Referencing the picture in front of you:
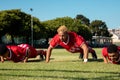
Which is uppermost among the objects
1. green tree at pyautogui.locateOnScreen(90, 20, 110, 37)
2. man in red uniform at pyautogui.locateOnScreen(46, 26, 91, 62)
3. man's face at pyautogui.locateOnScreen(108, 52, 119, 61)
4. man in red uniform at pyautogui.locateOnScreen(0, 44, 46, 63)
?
man in red uniform at pyautogui.locateOnScreen(46, 26, 91, 62)

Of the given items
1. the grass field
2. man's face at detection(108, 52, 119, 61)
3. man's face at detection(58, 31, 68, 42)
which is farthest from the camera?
man's face at detection(58, 31, 68, 42)

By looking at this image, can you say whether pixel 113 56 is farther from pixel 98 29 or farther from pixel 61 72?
pixel 98 29

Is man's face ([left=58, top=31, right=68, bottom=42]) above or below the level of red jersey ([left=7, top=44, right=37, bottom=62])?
above

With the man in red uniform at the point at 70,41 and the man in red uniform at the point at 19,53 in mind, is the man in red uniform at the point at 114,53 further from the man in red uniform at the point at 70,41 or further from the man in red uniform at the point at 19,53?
the man in red uniform at the point at 19,53

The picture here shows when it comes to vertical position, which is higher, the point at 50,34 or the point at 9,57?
the point at 9,57

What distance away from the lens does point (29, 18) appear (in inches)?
3829

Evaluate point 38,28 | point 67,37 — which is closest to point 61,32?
point 67,37

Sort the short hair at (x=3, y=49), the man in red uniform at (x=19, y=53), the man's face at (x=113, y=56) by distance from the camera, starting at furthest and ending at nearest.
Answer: the man in red uniform at (x=19, y=53), the short hair at (x=3, y=49), the man's face at (x=113, y=56)

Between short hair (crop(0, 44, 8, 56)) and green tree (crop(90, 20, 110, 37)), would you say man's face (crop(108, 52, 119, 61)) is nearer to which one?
short hair (crop(0, 44, 8, 56))

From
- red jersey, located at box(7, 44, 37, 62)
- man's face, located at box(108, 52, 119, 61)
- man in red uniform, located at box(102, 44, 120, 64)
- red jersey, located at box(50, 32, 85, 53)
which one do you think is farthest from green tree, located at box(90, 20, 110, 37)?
man's face, located at box(108, 52, 119, 61)

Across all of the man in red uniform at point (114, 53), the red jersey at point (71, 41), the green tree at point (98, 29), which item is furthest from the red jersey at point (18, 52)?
the green tree at point (98, 29)

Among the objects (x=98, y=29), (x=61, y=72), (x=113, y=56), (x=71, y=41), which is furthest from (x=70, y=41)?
(x=98, y=29)

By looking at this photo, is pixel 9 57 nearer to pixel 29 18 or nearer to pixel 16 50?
pixel 16 50

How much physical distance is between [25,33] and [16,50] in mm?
74696
